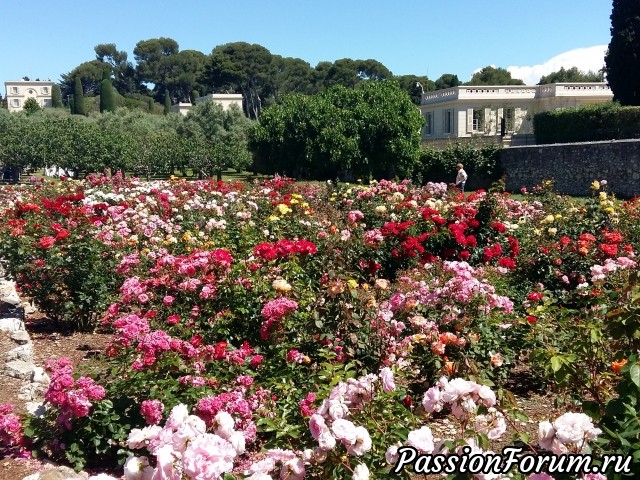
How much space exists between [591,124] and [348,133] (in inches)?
396

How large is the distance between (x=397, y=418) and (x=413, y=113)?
88.4ft

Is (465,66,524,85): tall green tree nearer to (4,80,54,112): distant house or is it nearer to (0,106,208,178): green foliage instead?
(0,106,208,178): green foliage

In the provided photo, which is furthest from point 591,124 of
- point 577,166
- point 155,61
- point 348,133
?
point 155,61

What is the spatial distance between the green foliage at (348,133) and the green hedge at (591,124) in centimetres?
676

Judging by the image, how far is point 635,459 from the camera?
190cm

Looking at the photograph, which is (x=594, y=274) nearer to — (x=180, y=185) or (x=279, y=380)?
(x=279, y=380)

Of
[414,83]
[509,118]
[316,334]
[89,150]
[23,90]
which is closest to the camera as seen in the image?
[316,334]

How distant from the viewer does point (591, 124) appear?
92.6ft

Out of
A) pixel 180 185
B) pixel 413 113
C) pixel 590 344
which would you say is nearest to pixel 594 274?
pixel 590 344

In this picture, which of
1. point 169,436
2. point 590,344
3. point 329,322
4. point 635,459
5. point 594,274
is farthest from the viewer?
point 594,274

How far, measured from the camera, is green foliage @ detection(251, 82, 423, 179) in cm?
2794

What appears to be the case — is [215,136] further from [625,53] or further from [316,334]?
[316,334]

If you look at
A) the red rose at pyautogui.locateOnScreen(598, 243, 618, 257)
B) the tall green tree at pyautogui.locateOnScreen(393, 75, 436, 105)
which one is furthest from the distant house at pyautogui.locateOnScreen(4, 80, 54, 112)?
the red rose at pyautogui.locateOnScreen(598, 243, 618, 257)

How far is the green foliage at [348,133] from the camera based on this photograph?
91.7 ft
